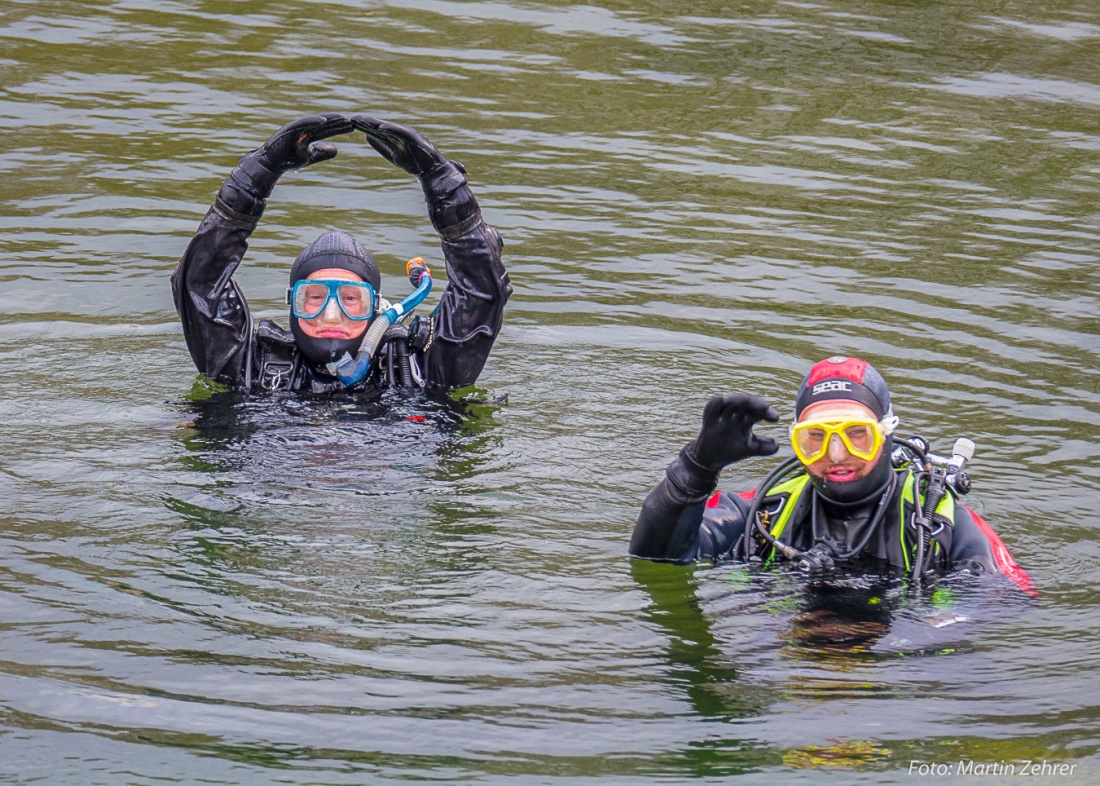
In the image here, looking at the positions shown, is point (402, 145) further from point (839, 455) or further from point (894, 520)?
point (894, 520)

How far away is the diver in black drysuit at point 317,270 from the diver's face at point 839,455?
2.40m

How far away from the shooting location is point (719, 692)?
4562 mm

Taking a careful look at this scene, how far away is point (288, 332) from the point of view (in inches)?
278

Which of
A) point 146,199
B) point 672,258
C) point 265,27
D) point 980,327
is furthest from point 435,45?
point 980,327

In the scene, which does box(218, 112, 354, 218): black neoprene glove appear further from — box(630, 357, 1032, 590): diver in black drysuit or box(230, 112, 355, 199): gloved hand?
box(630, 357, 1032, 590): diver in black drysuit

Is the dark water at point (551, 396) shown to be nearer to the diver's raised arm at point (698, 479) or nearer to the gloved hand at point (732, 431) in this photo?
the diver's raised arm at point (698, 479)

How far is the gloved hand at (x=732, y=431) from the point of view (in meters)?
4.41

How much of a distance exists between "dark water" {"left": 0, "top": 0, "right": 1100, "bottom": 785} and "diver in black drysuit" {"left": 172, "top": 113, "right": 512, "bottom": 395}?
237 mm

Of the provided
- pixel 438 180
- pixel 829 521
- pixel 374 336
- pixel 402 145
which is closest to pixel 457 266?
pixel 438 180

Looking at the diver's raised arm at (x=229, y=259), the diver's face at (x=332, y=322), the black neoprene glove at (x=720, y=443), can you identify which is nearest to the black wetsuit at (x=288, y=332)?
the diver's raised arm at (x=229, y=259)

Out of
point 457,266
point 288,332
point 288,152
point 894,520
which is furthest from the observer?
point 288,332

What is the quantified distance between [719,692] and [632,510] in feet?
5.00

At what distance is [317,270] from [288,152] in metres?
0.56

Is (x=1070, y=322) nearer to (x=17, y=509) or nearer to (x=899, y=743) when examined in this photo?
(x=899, y=743)
